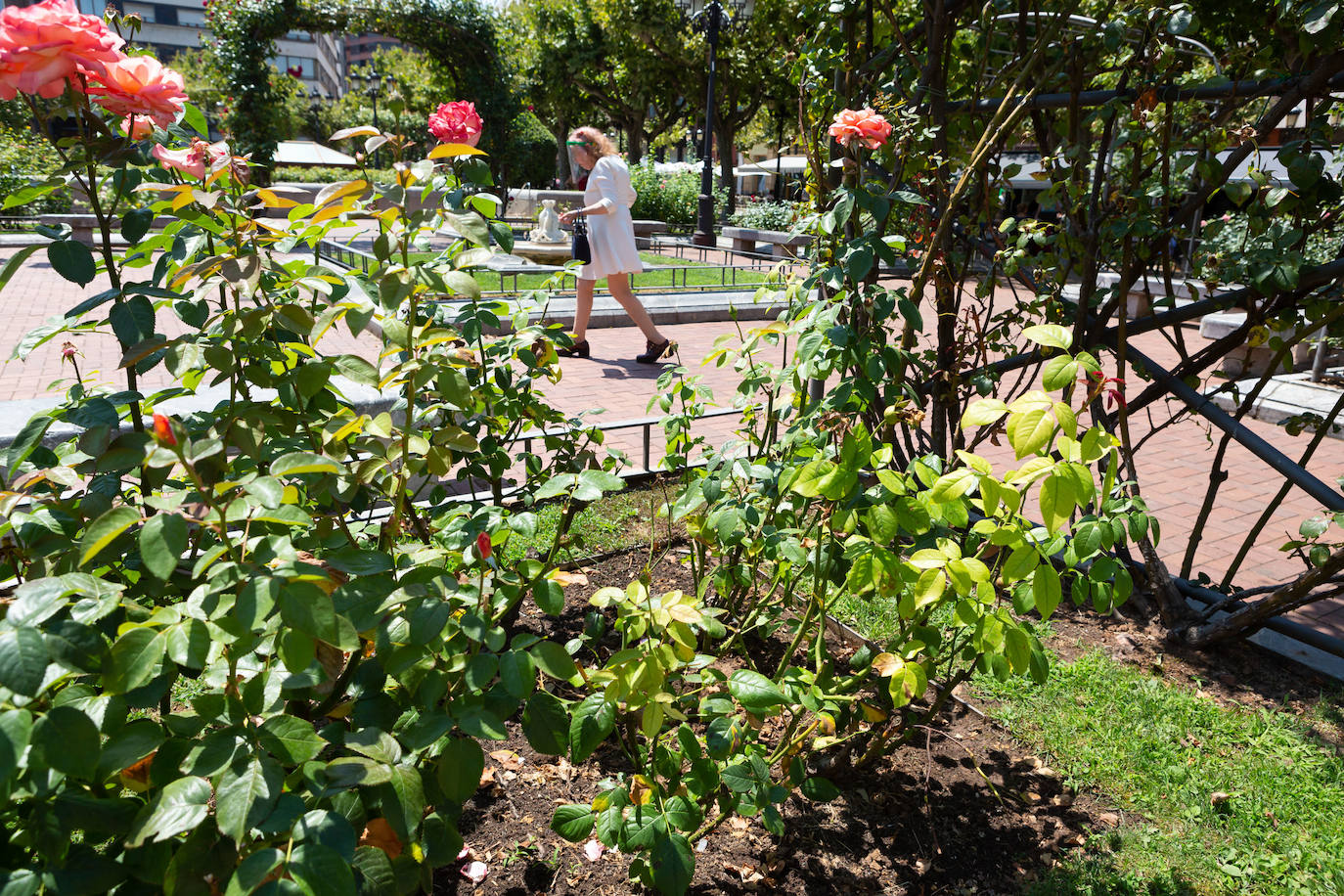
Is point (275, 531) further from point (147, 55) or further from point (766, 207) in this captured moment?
point (766, 207)

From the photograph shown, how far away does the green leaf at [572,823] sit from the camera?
168 cm

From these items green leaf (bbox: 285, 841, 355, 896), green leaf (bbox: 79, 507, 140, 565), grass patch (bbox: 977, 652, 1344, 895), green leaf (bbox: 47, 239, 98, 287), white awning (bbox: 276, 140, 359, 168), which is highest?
white awning (bbox: 276, 140, 359, 168)

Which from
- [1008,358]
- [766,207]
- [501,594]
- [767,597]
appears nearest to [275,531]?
[501,594]

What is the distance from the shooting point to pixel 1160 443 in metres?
6.37

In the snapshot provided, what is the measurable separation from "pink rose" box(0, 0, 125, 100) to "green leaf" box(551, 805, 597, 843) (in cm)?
156

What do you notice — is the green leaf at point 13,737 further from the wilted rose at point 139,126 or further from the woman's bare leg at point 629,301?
the woman's bare leg at point 629,301

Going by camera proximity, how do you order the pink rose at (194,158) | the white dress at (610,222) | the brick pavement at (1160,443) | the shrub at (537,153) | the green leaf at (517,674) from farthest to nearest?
the shrub at (537,153)
the white dress at (610,222)
the brick pavement at (1160,443)
the pink rose at (194,158)
the green leaf at (517,674)

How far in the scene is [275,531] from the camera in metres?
1.50

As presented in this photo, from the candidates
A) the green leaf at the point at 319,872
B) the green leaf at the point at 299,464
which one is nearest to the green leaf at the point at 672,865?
the green leaf at the point at 319,872

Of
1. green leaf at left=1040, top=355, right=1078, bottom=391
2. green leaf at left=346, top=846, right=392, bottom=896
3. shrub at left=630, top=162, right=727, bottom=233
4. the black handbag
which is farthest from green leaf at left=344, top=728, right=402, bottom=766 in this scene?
shrub at left=630, top=162, right=727, bottom=233

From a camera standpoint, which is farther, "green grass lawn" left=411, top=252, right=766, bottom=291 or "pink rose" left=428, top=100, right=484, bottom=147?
"green grass lawn" left=411, top=252, right=766, bottom=291

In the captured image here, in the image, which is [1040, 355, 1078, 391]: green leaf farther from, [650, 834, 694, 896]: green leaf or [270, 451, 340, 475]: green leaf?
[270, 451, 340, 475]: green leaf

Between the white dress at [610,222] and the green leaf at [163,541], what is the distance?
6.24m

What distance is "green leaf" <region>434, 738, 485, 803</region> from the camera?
4.34 feet
